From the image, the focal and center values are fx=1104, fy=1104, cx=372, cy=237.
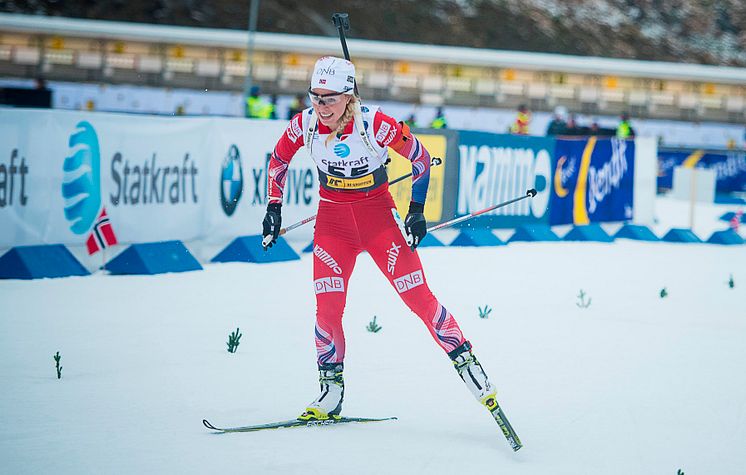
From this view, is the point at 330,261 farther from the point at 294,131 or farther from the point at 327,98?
the point at 327,98

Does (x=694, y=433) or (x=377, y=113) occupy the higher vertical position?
(x=377, y=113)

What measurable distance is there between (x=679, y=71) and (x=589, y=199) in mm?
65167

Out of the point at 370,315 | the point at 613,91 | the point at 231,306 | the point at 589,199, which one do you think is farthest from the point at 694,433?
the point at 613,91

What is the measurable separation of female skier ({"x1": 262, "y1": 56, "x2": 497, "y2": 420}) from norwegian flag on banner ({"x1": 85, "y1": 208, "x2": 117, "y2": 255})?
5.66 meters

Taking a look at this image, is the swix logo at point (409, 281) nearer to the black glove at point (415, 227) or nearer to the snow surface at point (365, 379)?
the black glove at point (415, 227)

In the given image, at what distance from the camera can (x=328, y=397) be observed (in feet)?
20.5

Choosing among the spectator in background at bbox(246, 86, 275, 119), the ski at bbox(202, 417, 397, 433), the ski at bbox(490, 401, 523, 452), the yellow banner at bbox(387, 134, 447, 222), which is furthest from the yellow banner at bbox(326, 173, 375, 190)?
the spectator in background at bbox(246, 86, 275, 119)

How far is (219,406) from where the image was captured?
21.2ft

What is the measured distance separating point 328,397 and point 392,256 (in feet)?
2.90

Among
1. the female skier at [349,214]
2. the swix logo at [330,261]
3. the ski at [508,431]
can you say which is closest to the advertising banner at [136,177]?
the female skier at [349,214]

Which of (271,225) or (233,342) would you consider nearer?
(271,225)

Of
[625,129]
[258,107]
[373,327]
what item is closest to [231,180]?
[373,327]

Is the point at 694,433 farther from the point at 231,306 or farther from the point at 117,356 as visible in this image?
the point at 231,306

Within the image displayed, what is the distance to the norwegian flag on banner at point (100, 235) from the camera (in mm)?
11617
